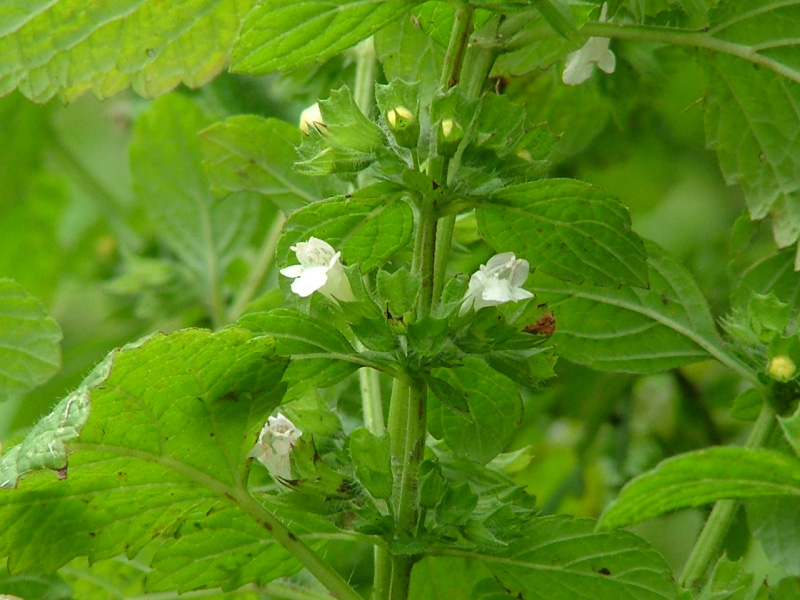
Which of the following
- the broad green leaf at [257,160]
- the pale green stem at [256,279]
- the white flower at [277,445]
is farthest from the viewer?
the pale green stem at [256,279]

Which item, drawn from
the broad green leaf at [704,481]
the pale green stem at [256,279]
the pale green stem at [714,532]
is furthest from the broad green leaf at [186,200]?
the broad green leaf at [704,481]

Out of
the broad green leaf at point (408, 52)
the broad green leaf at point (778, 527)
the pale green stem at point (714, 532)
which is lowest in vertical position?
the broad green leaf at point (778, 527)

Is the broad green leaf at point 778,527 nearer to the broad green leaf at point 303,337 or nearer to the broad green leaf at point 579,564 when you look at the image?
the broad green leaf at point 579,564

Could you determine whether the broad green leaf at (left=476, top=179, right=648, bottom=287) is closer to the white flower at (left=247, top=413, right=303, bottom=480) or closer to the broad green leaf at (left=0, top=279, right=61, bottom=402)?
the white flower at (left=247, top=413, right=303, bottom=480)

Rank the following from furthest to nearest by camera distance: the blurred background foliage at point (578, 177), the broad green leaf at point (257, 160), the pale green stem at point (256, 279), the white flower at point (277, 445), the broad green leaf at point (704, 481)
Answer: the pale green stem at point (256, 279) → the blurred background foliage at point (578, 177) → the broad green leaf at point (257, 160) → the white flower at point (277, 445) → the broad green leaf at point (704, 481)

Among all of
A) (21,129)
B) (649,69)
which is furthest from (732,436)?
(21,129)

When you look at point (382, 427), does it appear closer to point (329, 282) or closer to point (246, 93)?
point (329, 282)

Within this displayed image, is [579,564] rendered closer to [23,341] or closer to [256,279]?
[23,341]
